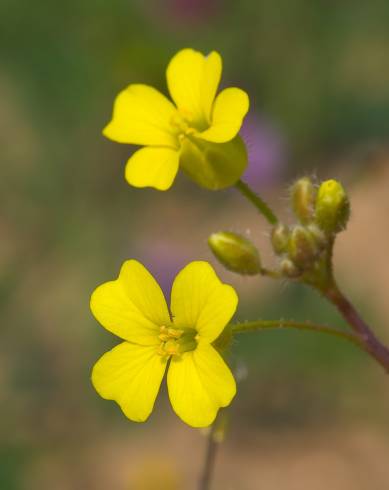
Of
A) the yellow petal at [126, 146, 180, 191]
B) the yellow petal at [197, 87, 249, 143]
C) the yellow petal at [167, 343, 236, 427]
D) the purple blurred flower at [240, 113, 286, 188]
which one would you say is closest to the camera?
the yellow petal at [167, 343, 236, 427]

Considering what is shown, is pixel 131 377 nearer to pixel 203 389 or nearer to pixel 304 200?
pixel 203 389

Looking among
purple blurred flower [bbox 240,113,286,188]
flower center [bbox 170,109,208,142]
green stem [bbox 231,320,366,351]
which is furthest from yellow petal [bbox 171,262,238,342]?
purple blurred flower [bbox 240,113,286,188]

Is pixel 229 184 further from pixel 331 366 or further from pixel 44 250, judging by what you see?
pixel 44 250

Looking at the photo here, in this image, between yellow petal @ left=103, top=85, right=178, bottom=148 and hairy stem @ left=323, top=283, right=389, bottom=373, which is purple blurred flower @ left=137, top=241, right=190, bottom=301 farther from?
hairy stem @ left=323, top=283, right=389, bottom=373

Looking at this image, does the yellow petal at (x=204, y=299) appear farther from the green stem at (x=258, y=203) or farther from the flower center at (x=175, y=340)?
the green stem at (x=258, y=203)

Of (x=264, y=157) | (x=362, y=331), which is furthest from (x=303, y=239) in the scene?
(x=264, y=157)

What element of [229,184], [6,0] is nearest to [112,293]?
[229,184]
